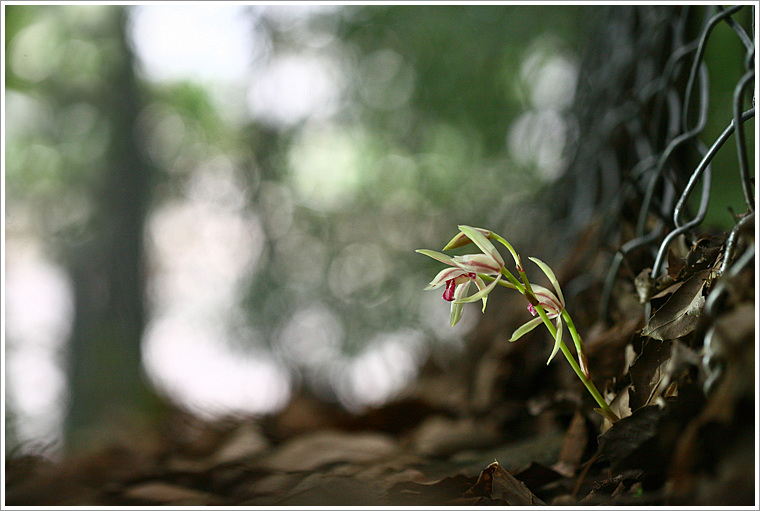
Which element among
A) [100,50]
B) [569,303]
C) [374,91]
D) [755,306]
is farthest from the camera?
[100,50]

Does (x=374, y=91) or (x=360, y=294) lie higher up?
(x=374, y=91)

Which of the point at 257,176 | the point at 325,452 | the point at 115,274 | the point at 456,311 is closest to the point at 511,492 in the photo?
the point at 456,311

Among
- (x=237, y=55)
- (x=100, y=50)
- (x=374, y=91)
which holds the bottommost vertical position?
(x=374, y=91)

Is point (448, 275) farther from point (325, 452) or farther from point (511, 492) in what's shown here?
point (325, 452)

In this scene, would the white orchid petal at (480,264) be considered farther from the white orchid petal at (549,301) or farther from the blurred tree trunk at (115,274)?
the blurred tree trunk at (115,274)

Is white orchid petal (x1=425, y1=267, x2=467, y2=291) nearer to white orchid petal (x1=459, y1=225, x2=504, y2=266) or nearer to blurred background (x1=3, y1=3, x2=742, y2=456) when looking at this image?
white orchid petal (x1=459, y1=225, x2=504, y2=266)

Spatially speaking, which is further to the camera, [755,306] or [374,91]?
[374,91]

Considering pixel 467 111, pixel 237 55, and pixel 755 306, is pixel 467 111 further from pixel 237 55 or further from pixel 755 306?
pixel 755 306

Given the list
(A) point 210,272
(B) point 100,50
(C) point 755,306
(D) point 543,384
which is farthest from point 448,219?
(B) point 100,50
